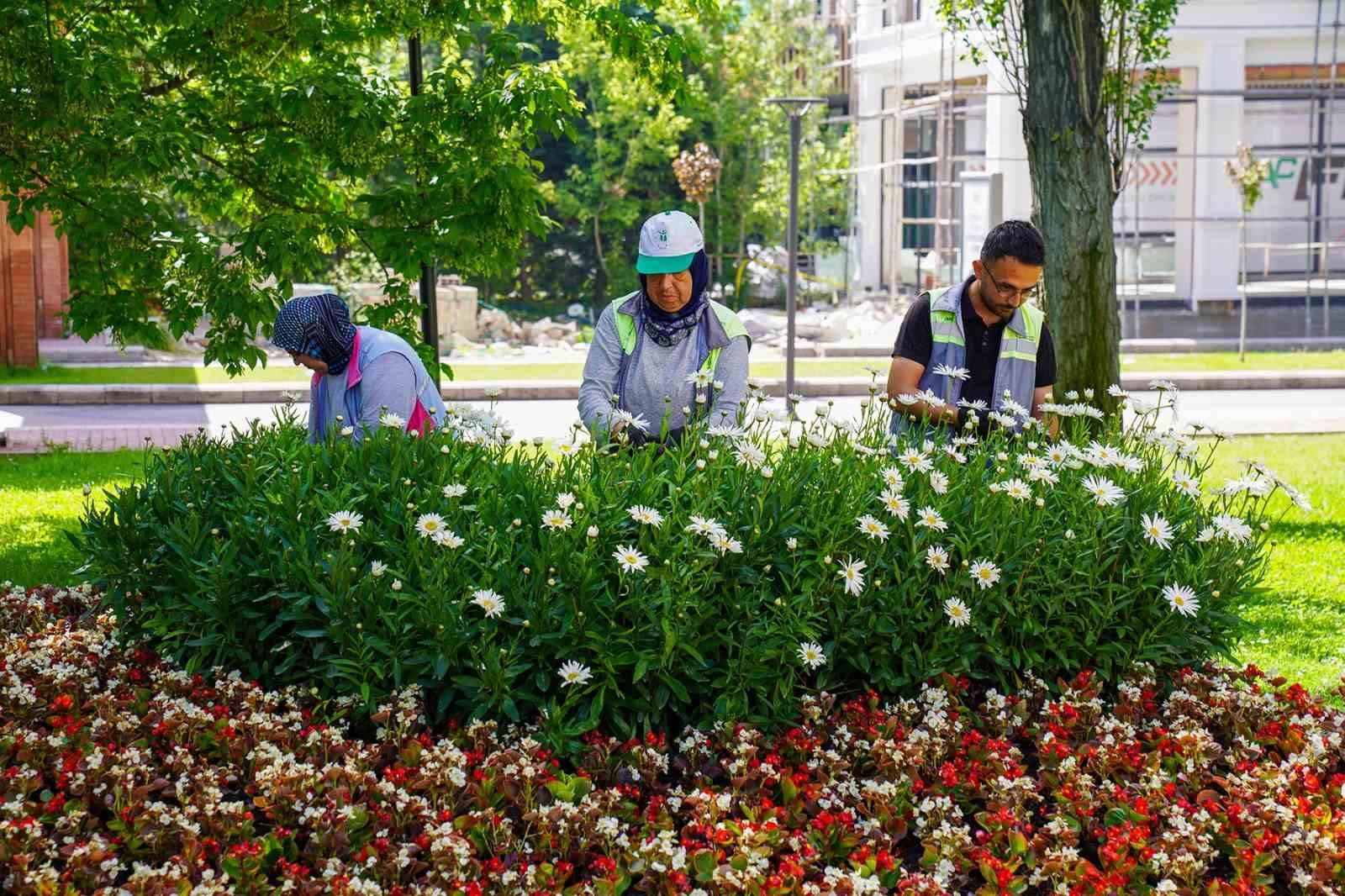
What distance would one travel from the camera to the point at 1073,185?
8625 millimetres

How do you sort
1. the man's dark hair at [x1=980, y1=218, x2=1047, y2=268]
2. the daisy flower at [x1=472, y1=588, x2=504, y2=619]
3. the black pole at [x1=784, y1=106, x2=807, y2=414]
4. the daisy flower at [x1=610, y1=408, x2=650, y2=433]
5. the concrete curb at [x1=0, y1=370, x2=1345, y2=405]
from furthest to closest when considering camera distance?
the concrete curb at [x1=0, y1=370, x2=1345, y2=405] < the black pole at [x1=784, y1=106, x2=807, y2=414] < the man's dark hair at [x1=980, y1=218, x2=1047, y2=268] < the daisy flower at [x1=610, y1=408, x2=650, y2=433] < the daisy flower at [x1=472, y1=588, x2=504, y2=619]

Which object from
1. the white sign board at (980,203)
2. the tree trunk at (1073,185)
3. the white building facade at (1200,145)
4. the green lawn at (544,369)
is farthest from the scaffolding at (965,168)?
the tree trunk at (1073,185)

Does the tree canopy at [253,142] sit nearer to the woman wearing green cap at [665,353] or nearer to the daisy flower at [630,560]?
the woman wearing green cap at [665,353]

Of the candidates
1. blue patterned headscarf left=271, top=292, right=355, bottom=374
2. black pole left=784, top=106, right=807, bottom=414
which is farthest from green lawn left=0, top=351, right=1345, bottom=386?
blue patterned headscarf left=271, top=292, right=355, bottom=374

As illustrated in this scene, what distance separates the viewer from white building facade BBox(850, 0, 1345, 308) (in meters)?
26.4

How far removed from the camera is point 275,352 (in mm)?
24672

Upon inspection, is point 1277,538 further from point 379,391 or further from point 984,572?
point 379,391

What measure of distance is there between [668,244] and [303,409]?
9.55 meters

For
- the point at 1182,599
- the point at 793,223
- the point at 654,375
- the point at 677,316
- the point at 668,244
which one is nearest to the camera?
the point at 1182,599

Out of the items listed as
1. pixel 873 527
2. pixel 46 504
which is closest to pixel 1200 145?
pixel 46 504

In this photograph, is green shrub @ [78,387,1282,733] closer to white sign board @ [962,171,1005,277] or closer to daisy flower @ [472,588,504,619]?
daisy flower @ [472,588,504,619]

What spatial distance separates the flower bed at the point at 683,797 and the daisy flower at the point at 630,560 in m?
0.46

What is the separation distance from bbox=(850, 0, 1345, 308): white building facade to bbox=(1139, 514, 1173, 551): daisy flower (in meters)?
18.5

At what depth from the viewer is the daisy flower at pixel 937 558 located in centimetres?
444
